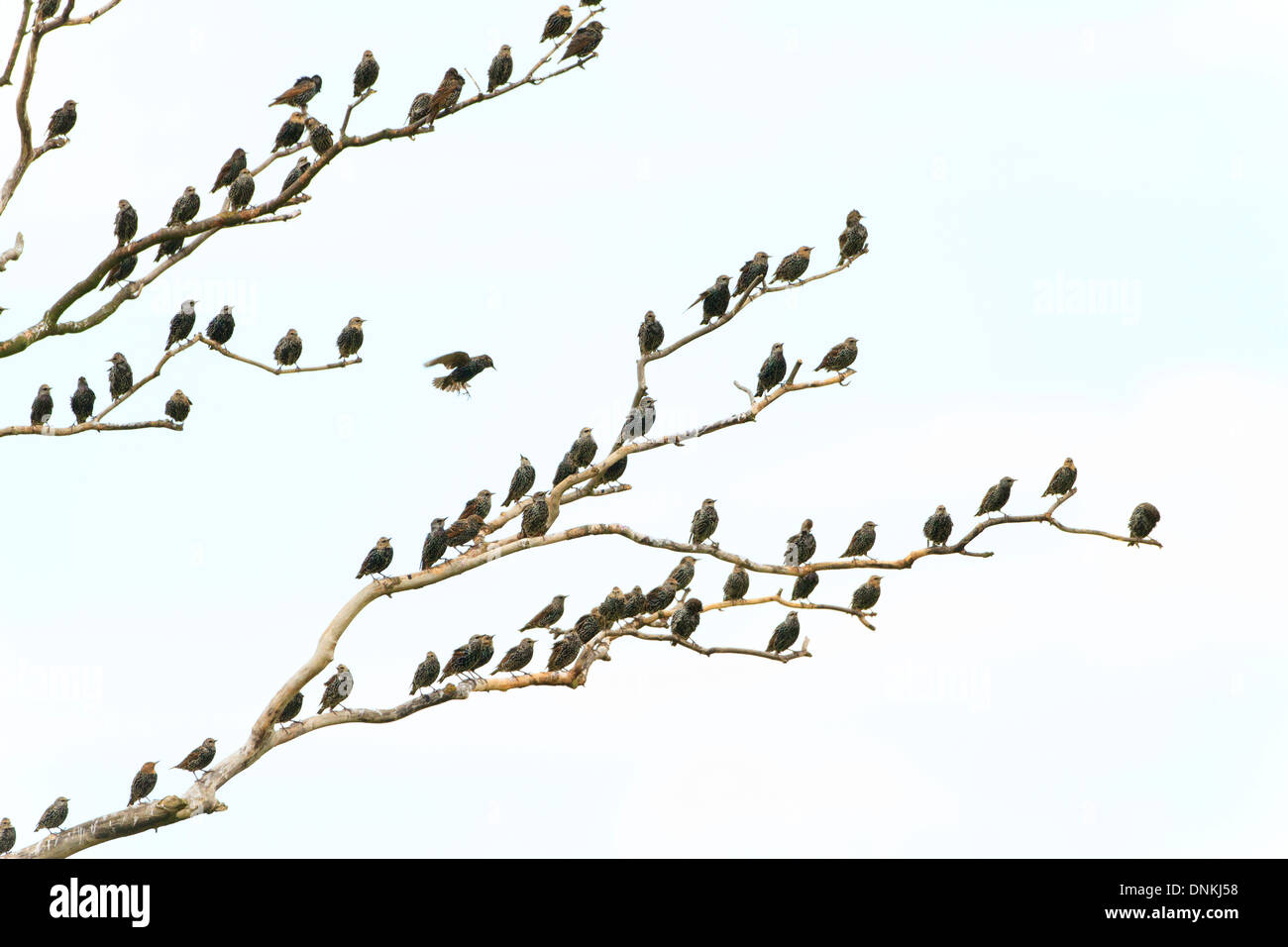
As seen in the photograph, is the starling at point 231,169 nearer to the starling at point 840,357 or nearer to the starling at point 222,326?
the starling at point 222,326

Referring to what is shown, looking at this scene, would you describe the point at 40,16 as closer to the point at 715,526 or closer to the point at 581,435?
the point at 581,435

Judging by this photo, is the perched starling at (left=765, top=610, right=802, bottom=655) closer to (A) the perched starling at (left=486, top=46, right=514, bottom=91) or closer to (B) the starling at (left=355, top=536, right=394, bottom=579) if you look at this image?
(B) the starling at (left=355, top=536, right=394, bottom=579)

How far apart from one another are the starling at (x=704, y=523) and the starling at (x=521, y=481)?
1.59 metres

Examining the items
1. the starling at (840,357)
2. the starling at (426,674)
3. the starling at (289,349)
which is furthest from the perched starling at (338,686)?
the starling at (840,357)

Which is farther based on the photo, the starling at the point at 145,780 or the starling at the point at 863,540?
the starling at the point at 145,780

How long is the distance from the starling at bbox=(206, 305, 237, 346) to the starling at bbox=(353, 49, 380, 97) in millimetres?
2557

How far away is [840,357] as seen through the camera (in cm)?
1448

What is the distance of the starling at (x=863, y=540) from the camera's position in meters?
14.5

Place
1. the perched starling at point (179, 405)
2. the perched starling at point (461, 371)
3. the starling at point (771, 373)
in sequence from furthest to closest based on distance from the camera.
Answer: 1. the perched starling at point (179, 405)
2. the perched starling at point (461, 371)
3. the starling at point (771, 373)

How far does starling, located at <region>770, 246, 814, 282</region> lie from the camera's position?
14.6 m

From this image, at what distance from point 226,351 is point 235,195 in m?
1.77
